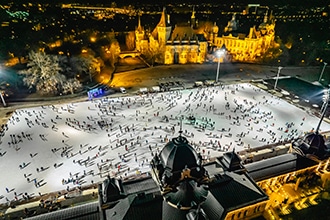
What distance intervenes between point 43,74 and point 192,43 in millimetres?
46488

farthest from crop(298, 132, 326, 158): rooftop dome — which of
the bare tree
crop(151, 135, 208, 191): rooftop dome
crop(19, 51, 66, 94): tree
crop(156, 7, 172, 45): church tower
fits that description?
crop(156, 7, 172, 45): church tower

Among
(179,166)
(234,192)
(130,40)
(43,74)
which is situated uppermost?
(179,166)

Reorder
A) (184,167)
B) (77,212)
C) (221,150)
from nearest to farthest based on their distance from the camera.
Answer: (184,167) < (77,212) < (221,150)

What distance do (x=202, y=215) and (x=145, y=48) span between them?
236ft

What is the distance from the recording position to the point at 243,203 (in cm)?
1908

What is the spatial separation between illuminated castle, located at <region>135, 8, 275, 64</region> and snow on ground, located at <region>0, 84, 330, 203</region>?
1027 inches

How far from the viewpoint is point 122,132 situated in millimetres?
36625

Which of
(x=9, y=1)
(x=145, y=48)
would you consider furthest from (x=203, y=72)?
(x=9, y=1)

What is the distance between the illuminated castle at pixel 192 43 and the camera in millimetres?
73312

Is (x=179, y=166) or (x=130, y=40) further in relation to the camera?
(x=130, y=40)

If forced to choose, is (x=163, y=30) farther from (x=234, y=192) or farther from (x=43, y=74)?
(x=234, y=192)

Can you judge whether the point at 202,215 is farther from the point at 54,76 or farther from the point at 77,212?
the point at 54,76

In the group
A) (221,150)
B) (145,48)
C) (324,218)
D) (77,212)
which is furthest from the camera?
(145,48)

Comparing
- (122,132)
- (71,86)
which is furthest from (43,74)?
(122,132)
